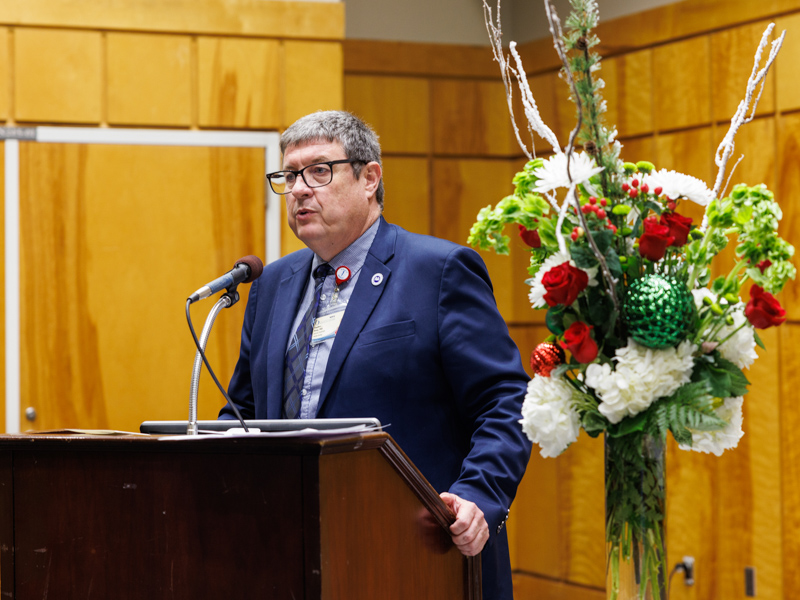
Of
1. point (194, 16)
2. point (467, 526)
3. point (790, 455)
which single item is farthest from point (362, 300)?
point (790, 455)

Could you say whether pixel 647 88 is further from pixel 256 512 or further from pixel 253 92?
pixel 256 512

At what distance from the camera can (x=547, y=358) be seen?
128 cm

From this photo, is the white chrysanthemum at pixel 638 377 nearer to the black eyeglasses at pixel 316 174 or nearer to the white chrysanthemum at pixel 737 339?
→ the white chrysanthemum at pixel 737 339

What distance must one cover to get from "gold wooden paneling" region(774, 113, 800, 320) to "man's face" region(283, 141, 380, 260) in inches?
99.6

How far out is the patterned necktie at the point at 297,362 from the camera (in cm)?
197

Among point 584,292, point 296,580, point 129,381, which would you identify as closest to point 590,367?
point 584,292

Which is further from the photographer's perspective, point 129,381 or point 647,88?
point 647,88

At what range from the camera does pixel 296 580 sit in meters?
1.22

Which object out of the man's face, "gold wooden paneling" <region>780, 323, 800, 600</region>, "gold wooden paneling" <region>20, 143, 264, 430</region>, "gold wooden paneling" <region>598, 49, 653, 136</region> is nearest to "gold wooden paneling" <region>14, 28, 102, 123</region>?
"gold wooden paneling" <region>20, 143, 264, 430</region>

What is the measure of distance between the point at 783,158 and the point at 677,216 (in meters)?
3.08

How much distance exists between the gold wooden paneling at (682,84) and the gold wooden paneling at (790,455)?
111 centimetres

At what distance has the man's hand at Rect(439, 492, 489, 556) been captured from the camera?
1.55 metres

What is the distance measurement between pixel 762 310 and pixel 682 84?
3514 mm

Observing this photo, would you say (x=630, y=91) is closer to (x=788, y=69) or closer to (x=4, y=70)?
(x=788, y=69)
